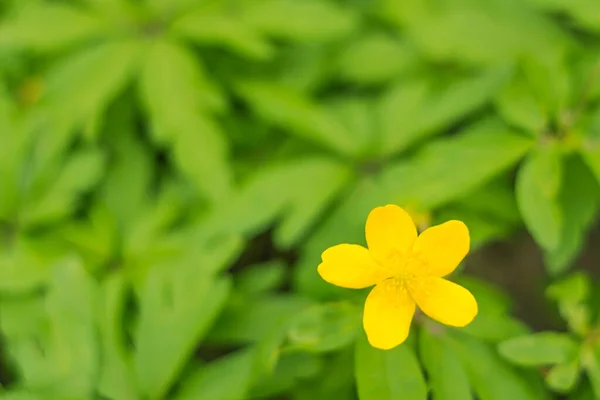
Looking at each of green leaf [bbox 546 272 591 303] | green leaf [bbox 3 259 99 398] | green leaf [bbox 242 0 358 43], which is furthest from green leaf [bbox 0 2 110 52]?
green leaf [bbox 546 272 591 303]

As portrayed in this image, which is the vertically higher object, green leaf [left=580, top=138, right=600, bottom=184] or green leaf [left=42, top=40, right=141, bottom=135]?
green leaf [left=580, top=138, right=600, bottom=184]

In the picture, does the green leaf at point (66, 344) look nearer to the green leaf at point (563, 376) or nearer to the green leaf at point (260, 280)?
the green leaf at point (260, 280)

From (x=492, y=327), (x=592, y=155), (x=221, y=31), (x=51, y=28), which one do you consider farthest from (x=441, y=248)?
(x=51, y=28)

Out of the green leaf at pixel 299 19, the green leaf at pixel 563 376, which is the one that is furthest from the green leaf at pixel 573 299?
the green leaf at pixel 299 19

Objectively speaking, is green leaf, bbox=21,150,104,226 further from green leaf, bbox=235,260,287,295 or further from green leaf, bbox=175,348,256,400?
green leaf, bbox=175,348,256,400

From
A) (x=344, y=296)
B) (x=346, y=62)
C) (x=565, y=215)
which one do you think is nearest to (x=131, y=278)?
(x=344, y=296)
